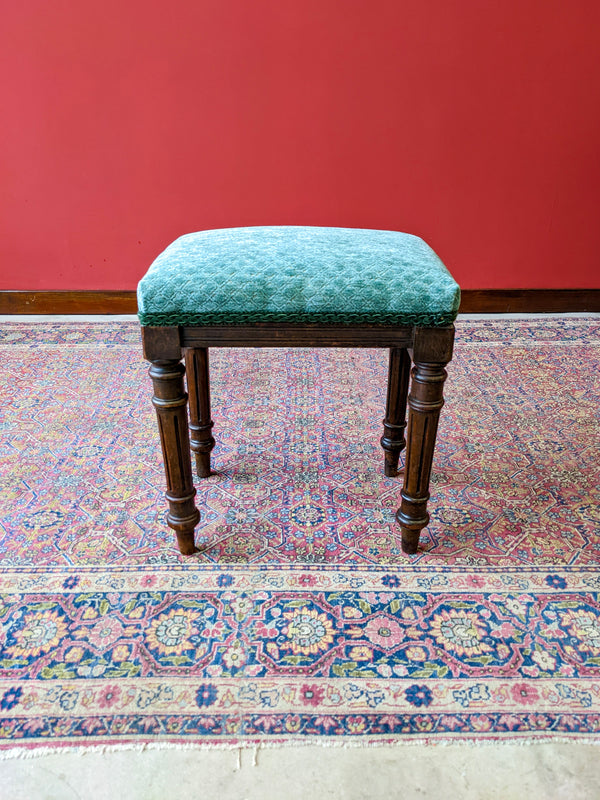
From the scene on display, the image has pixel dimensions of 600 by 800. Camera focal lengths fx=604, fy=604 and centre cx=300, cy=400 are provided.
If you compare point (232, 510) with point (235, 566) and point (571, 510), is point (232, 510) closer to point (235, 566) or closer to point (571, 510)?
point (235, 566)

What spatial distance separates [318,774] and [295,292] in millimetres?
797

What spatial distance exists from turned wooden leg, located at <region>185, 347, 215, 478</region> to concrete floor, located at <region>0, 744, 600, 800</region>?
0.79m

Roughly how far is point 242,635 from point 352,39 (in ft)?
8.04

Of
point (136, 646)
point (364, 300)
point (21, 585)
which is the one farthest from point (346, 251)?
point (21, 585)

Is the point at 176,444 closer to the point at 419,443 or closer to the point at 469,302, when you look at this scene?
the point at 419,443

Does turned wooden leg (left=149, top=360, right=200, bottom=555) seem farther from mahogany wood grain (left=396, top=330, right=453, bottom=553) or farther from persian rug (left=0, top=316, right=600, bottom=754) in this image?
mahogany wood grain (left=396, top=330, right=453, bottom=553)

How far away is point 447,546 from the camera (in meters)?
1.40

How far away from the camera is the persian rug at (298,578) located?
3.32 feet

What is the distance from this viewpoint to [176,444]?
124cm

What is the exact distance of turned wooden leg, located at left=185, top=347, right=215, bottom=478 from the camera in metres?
1.50

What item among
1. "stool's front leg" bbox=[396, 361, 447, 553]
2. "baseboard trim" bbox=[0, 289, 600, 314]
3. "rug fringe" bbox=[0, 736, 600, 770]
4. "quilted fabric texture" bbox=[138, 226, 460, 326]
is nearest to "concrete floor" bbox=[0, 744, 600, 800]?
"rug fringe" bbox=[0, 736, 600, 770]

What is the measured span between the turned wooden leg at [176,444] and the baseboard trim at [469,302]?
183 cm

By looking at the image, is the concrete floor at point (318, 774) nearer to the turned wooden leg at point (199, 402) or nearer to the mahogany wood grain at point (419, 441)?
the mahogany wood grain at point (419, 441)

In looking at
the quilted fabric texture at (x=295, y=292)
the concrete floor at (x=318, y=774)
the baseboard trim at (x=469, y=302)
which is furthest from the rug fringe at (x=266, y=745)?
the baseboard trim at (x=469, y=302)
